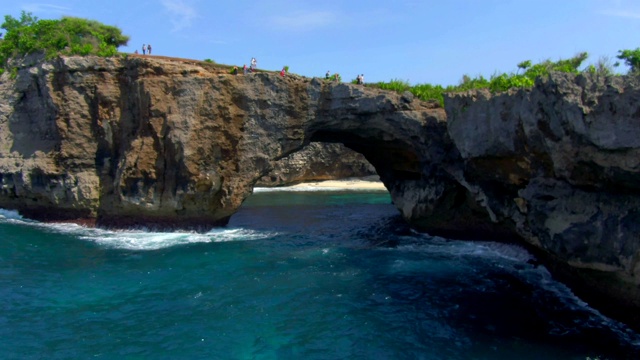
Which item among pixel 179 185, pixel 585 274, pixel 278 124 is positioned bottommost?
pixel 585 274

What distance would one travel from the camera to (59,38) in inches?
1038

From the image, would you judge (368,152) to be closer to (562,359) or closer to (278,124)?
(278,124)

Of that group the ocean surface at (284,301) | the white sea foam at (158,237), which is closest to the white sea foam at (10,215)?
the ocean surface at (284,301)

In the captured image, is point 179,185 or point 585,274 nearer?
point 585,274

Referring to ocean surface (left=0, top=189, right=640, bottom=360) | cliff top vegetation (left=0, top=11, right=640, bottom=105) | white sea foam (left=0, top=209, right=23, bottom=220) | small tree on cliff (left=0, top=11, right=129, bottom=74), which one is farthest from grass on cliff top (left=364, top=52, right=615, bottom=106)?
white sea foam (left=0, top=209, right=23, bottom=220)

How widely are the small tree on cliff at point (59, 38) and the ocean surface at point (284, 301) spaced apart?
34.9 ft

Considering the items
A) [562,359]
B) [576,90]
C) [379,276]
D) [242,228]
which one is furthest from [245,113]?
[562,359]

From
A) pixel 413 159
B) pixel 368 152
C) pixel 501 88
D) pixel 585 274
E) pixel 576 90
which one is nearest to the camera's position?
pixel 576 90

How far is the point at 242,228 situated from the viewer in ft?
86.4

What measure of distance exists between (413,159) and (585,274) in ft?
41.7

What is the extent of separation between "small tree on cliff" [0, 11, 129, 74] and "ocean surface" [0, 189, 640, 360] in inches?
419

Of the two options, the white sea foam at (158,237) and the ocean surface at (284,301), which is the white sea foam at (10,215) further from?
the white sea foam at (158,237)

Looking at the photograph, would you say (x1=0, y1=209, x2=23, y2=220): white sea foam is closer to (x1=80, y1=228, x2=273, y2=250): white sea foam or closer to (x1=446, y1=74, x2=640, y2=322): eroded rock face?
(x1=80, y1=228, x2=273, y2=250): white sea foam

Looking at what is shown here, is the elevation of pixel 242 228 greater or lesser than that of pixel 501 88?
lesser
